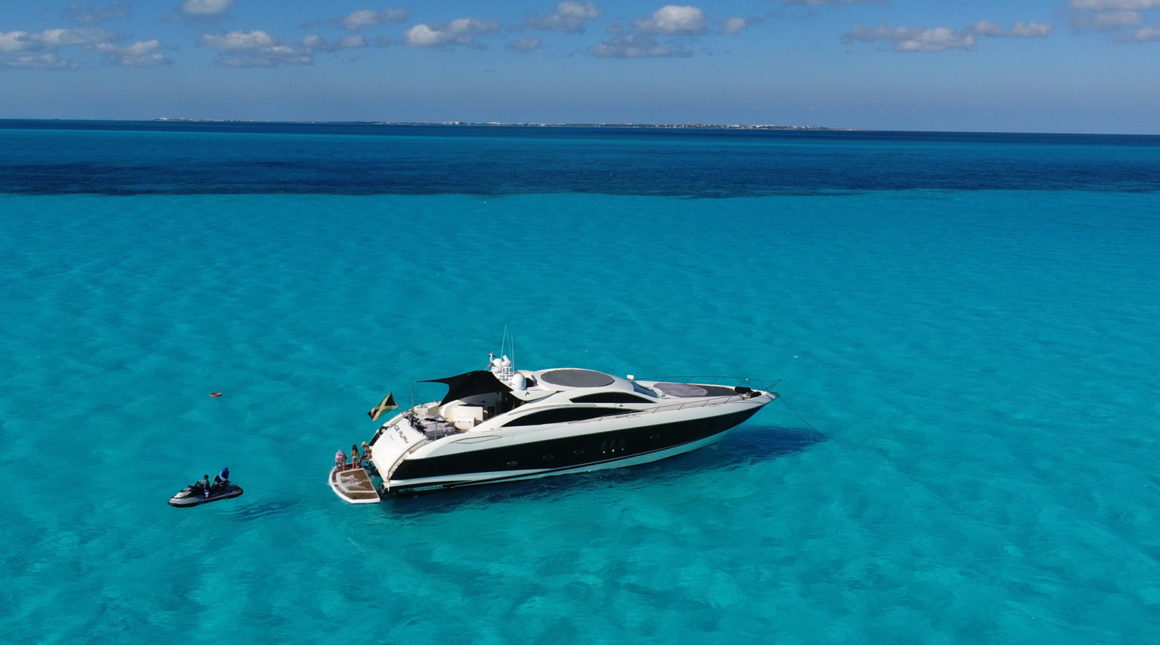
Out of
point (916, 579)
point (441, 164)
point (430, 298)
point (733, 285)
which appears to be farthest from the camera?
point (441, 164)

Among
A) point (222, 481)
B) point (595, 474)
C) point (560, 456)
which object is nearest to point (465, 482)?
point (560, 456)

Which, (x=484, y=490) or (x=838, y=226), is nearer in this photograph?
(x=484, y=490)

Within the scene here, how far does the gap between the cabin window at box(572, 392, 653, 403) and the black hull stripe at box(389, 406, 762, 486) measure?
0.80m

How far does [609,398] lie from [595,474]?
7.00 ft

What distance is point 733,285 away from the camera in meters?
→ 44.5

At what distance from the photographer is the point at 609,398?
22750 millimetres

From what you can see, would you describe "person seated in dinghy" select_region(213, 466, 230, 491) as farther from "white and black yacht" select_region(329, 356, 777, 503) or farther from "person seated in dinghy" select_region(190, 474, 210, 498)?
"white and black yacht" select_region(329, 356, 777, 503)

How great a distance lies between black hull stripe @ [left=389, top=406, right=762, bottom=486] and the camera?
21.1 metres

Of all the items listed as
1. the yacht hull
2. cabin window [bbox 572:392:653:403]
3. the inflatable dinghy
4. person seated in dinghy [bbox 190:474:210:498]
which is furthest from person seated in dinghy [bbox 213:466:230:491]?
cabin window [bbox 572:392:653:403]

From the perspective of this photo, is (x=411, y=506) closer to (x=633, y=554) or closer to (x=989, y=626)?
(x=633, y=554)

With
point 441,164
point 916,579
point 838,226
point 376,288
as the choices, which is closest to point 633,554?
point 916,579

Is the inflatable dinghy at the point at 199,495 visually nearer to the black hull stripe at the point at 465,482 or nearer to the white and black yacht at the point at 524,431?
the white and black yacht at the point at 524,431

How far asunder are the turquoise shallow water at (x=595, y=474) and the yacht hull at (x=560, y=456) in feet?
1.64

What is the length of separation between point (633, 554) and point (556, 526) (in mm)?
2149
